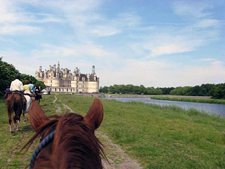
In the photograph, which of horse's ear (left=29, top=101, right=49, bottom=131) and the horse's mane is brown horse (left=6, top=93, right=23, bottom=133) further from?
the horse's mane


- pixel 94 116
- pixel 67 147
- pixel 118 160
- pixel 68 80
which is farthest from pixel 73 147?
pixel 68 80

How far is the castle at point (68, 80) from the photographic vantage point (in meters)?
99.8

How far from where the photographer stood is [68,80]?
106 meters

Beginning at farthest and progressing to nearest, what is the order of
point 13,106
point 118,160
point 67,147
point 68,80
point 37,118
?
1. point 68,80
2. point 13,106
3. point 118,160
4. point 37,118
5. point 67,147

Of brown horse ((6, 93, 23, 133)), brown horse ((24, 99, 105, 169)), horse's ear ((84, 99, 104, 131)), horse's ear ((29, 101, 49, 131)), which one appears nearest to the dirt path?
horse's ear ((84, 99, 104, 131))

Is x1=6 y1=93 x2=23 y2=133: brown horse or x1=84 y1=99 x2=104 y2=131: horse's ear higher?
x1=84 y1=99 x2=104 y2=131: horse's ear

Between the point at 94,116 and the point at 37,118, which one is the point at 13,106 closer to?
the point at 37,118

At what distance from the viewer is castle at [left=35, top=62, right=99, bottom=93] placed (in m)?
99.8

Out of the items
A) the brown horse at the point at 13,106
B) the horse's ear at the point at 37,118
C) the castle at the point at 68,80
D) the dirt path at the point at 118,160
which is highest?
the castle at the point at 68,80

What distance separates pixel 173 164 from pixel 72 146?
4.47 meters

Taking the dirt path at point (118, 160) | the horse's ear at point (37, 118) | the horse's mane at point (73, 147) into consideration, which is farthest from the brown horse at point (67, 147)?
the dirt path at point (118, 160)

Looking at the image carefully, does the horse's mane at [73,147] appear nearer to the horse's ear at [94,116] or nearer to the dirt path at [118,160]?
the horse's ear at [94,116]

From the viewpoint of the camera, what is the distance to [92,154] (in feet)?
3.95

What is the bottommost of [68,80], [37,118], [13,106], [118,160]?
[118,160]
